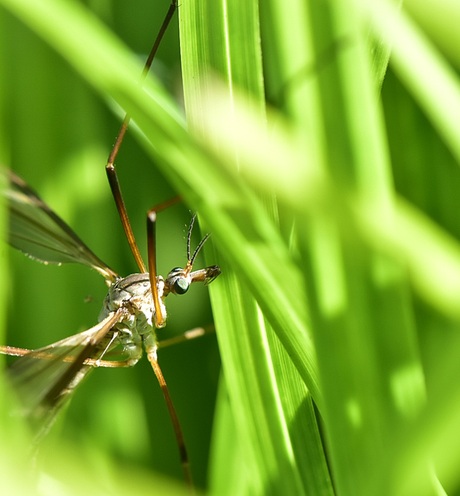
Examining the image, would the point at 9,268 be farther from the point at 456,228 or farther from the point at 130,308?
the point at 456,228

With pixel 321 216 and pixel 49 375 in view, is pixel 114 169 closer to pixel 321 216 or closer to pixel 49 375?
pixel 49 375

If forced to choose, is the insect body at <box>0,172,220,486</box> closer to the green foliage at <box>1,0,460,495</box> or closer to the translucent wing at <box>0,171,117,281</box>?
the translucent wing at <box>0,171,117,281</box>

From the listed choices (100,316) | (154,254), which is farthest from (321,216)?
(100,316)

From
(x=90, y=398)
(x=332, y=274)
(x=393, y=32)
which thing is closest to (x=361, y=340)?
(x=332, y=274)

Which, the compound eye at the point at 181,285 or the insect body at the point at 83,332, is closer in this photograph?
the insect body at the point at 83,332

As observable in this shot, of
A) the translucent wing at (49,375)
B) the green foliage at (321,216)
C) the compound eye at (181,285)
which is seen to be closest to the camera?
the green foliage at (321,216)

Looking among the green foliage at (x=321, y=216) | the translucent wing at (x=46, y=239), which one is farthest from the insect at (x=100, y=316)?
the green foliage at (x=321, y=216)

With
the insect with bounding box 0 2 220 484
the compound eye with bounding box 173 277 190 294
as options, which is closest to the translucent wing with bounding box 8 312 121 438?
the insect with bounding box 0 2 220 484

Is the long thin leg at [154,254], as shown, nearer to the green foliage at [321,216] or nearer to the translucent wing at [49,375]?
the translucent wing at [49,375]
